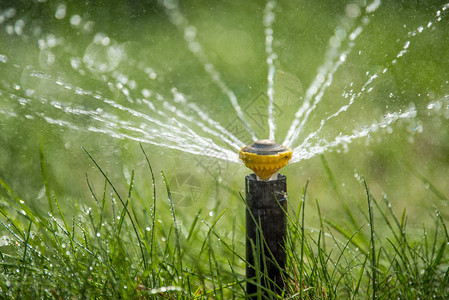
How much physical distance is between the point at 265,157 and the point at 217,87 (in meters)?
2.57

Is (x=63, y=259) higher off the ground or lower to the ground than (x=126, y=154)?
lower

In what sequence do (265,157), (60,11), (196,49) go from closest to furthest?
(265,157)
(196,49)
(60,11)

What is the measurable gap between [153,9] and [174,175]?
1.81 meters

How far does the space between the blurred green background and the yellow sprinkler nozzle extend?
4.94 feet

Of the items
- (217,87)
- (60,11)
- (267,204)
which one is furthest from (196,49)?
(267,204)

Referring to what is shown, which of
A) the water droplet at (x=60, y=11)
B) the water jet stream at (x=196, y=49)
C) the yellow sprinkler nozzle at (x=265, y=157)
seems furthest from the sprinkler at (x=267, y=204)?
the water droplet at (x=60, y=11)

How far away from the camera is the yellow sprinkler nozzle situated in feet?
4.45

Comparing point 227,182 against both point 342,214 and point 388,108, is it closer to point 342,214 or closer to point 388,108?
point 342,214

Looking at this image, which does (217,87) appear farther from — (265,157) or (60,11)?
(265,157)

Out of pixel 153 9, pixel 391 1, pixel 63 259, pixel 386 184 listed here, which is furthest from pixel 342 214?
pixel 153 9

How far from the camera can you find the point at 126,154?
3.37 m

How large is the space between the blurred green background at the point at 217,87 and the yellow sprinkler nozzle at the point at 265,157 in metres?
1.50

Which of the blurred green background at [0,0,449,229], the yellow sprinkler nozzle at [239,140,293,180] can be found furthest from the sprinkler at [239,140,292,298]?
the blurred green background at [0,0,449,229]

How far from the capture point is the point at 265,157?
1351 millimetres
